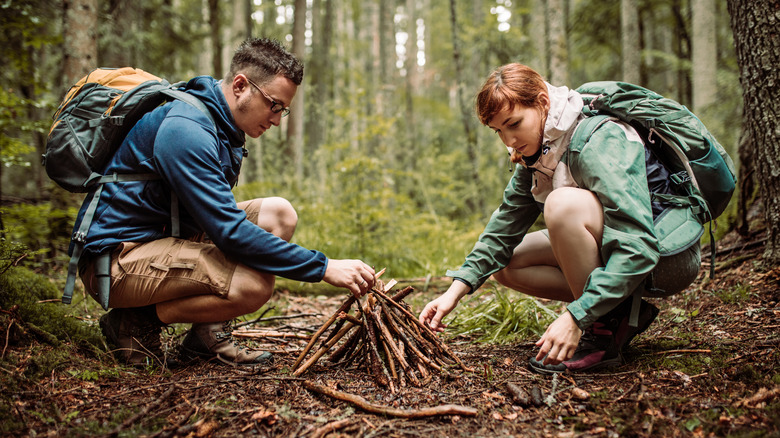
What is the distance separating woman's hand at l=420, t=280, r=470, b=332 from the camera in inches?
94.4

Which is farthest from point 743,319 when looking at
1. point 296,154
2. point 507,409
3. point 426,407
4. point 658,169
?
point 296,154

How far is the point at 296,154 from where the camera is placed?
948cm

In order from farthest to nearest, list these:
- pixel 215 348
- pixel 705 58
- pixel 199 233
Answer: pixel 705 58, pixel 199 233, pixel 215 348

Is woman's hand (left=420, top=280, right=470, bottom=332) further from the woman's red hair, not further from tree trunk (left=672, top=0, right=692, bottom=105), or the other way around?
tree trunk (left=672, top=0, right=692, bottom=105)

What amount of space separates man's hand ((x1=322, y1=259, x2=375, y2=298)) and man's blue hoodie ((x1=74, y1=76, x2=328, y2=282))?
49 mm

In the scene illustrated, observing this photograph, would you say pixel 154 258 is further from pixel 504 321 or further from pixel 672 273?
pixel 672 273

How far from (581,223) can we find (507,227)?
60 cm

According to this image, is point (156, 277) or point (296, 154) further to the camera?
point (296, 154)

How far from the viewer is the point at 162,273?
7.43ft

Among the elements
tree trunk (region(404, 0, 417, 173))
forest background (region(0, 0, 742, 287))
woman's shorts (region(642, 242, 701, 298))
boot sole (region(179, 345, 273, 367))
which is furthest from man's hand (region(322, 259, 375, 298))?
tree trunk (region(404, 0, 417, 173))

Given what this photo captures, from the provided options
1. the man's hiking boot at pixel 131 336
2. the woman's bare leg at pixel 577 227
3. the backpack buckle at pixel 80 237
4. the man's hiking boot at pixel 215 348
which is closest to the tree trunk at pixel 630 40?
the woman's bare leg at pixel 577 227

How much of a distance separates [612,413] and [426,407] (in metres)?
0.74

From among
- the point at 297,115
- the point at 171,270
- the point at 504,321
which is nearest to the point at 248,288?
the point at 171,270

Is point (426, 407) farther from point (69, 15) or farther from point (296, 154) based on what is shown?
point (296, 154)
